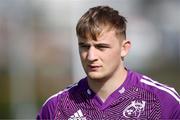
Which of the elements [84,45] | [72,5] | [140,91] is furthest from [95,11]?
[72,5]

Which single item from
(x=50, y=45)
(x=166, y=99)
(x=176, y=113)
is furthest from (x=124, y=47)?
(x=50, y=45)

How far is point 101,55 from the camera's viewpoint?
4285 millimetres

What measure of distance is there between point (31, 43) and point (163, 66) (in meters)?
2.78

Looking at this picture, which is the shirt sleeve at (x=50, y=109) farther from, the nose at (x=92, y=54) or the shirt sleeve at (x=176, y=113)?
the shirt sleeve at (x=176, y=113)

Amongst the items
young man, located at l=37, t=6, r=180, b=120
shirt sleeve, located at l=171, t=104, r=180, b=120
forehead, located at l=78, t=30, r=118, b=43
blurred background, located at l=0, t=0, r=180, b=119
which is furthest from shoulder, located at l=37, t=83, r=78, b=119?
blurred background, located at l=0, t=0, r=180, b=119

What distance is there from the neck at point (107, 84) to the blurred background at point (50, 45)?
5.93 meters

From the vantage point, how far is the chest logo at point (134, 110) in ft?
14.3

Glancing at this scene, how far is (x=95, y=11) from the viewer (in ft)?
14.7

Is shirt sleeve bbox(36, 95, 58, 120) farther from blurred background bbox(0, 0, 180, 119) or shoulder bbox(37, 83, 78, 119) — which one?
blurred background bbox(0, 0, 180, 119)

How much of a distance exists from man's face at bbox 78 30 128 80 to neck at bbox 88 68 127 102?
43mm

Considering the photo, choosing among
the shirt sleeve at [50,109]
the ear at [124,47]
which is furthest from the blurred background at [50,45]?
the ear at [124,47]

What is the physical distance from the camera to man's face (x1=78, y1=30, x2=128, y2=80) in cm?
425

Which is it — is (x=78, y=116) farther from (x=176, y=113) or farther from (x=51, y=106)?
(x=176, y=113)

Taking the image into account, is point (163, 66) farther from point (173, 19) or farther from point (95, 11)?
point (95, 11)
